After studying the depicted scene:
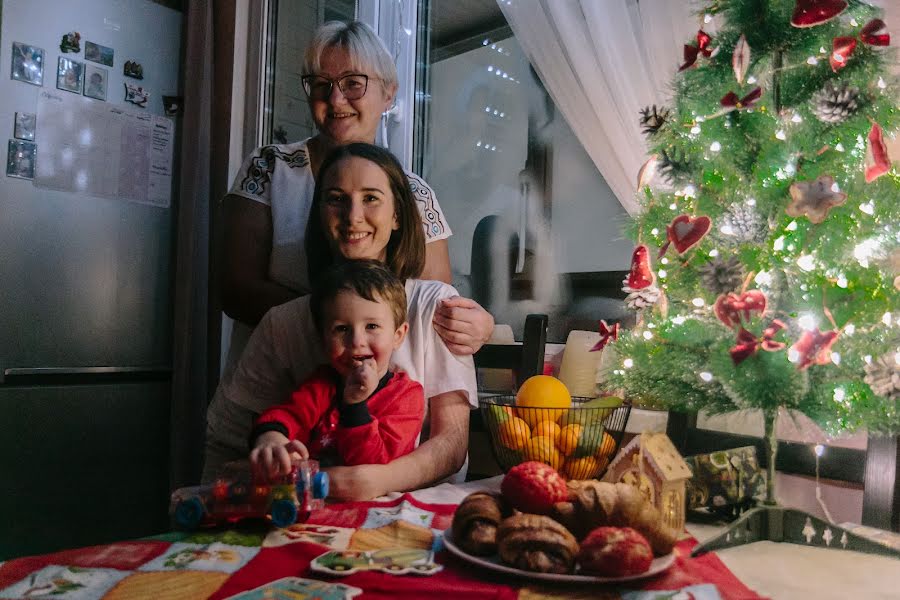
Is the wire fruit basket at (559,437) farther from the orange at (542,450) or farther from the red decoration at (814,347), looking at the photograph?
the red decoration at (814,347)

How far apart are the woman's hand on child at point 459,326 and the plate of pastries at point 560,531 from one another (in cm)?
48

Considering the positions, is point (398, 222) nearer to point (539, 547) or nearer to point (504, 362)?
point (504, 362)

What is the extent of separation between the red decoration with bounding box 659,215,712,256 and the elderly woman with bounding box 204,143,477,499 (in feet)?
1.38

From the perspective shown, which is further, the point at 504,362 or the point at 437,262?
the point at 504,362

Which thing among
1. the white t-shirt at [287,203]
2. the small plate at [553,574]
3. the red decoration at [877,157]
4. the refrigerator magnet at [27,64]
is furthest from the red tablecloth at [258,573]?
the refrigerator magnet at [27,64]

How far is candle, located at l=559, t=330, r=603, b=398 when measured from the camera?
1.79 metres

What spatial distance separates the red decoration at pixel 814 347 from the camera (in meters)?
0.85

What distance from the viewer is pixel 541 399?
1025mm

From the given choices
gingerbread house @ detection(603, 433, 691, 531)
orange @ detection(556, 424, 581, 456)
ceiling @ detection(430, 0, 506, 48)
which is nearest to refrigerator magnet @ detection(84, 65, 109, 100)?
ceiling @ detection(430, 0, 506, 48)

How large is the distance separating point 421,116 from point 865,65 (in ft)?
4.68

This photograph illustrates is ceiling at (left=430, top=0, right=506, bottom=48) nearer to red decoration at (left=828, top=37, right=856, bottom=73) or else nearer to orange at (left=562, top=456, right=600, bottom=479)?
red decoration at (left=828, top=37, right=856, bottom=73)

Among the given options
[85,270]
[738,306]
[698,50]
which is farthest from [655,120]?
[85,270]

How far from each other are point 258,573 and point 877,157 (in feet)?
2.79

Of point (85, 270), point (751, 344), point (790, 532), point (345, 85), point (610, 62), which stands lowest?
point (790, 532)
